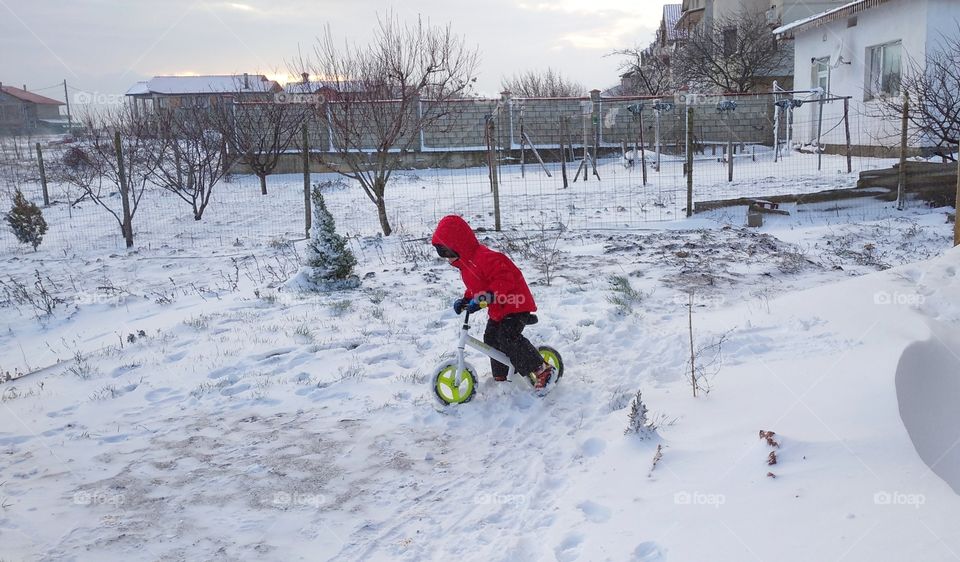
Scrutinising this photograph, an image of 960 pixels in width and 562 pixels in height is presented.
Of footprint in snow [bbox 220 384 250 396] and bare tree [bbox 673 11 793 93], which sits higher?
bare tree [bbox 673 11 793 93]

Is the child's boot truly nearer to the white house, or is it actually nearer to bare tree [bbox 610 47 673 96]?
the white house

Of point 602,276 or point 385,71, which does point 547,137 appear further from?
point 602,276

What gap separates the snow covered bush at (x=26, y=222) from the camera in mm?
12469

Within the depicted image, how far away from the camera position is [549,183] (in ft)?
60.5

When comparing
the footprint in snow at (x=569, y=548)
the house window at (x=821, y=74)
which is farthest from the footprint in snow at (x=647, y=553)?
the house window at (x=821, y=74)

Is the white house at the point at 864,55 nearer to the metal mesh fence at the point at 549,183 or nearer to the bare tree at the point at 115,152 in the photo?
the metal mesh fence at the point at 549,183

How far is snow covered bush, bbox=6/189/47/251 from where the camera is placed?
12469 millimetres

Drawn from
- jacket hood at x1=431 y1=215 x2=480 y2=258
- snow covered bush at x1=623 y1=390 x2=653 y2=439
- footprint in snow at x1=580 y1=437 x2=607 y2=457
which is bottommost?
footprint in snow at x1=580 y1=437 x2=607 y2=457

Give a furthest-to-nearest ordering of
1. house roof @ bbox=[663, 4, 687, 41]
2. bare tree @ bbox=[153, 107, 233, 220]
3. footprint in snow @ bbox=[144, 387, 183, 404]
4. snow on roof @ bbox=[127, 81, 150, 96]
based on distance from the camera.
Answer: snow on roof @ bbox=[127, 81, 150, 96] → house roof @ bbox=[663, 4, 687, 41] → bare tree @ bbox=[153, 107, 233, 220] → footprint in snow @ bbox=[144, 387, 183, 404]

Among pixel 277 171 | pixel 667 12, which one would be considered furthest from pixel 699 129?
pixel 667 12

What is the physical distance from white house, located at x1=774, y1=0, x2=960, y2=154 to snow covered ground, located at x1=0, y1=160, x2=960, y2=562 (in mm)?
11368

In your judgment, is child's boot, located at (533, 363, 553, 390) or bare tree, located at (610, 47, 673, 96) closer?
child's boot, located at (533, 363, 553, 390)

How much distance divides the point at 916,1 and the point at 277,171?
19549 millimetres

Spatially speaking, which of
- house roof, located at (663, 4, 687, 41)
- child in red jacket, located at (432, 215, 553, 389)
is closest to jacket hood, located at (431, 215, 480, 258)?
child in red jacket, located at (432, 215, 553, 389)
